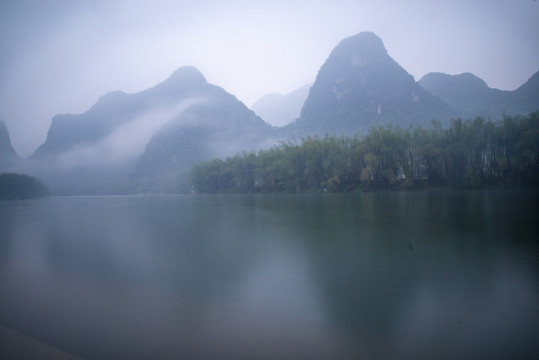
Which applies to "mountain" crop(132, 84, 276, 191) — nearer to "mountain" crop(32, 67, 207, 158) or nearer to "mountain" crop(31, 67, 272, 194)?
"mountain" crop(31, 67, 272, 194)

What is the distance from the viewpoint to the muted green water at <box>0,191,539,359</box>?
98.3 inches

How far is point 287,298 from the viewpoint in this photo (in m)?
3.66

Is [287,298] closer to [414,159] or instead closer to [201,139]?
[414,159]

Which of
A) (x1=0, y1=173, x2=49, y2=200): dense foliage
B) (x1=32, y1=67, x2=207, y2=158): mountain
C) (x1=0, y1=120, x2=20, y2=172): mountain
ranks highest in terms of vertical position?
(x1=32, y1=67, x2=207, y2=158): mountain

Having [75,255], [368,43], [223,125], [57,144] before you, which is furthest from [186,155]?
[75,255]

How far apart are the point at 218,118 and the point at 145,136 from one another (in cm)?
4503

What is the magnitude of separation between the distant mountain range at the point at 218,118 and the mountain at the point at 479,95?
339 millimetres

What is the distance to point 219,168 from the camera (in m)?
62.2

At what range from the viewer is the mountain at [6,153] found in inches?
4825

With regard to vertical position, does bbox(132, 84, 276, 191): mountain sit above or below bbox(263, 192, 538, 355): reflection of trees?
above

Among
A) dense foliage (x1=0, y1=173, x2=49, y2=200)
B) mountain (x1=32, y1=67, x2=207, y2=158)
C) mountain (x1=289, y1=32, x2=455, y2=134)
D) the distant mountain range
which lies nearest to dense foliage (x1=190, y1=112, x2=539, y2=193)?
Answer: the distant mountain range

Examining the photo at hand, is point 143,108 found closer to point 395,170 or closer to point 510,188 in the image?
point 395,170

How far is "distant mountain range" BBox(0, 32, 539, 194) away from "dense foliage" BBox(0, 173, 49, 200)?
89.3 feet

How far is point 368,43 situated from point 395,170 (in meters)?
94.7
